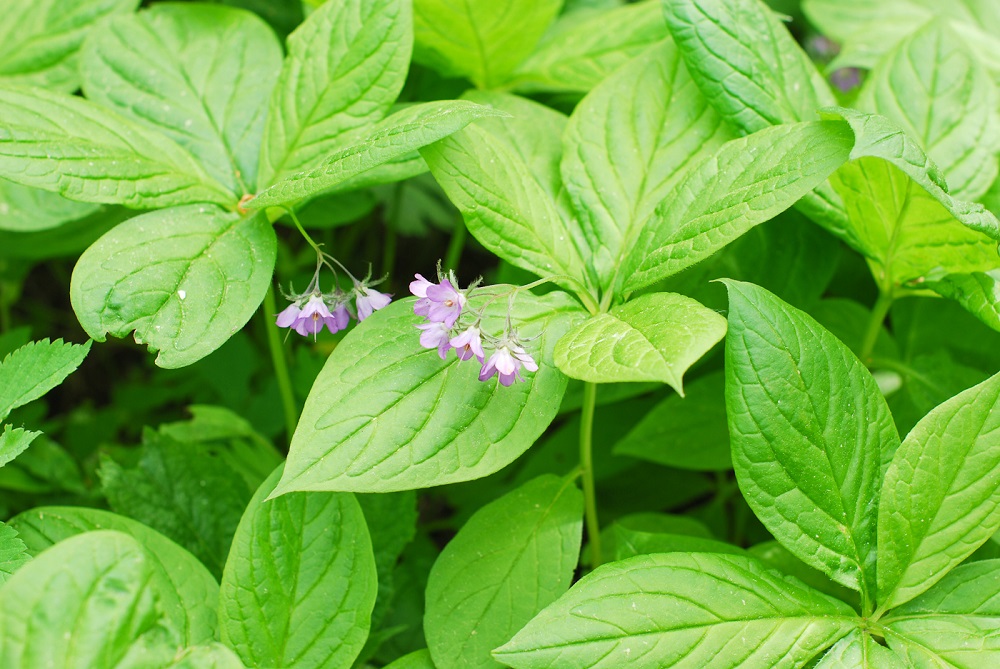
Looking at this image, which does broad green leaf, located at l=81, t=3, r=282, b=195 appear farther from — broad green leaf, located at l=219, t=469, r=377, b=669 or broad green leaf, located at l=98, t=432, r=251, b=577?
broad green leaf, located at l=219, t=469, r=377, b=669

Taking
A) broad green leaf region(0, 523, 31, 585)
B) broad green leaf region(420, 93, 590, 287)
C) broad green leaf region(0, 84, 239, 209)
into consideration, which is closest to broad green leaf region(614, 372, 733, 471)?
broad green leaf region(420, 93, 590, 287)

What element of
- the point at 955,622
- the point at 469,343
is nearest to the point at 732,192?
the point at 469,343

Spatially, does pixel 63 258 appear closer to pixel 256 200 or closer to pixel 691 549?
pixel 256 200

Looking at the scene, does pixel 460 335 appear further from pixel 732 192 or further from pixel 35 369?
pixel 35 369

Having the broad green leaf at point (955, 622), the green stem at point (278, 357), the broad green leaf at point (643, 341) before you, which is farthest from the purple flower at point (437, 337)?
the broad green leaf at point (955, 622)

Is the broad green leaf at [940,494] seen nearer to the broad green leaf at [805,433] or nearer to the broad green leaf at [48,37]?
the broad green leaf at [805,433]

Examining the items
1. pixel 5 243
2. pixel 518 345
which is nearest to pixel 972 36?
pixel 518 345
